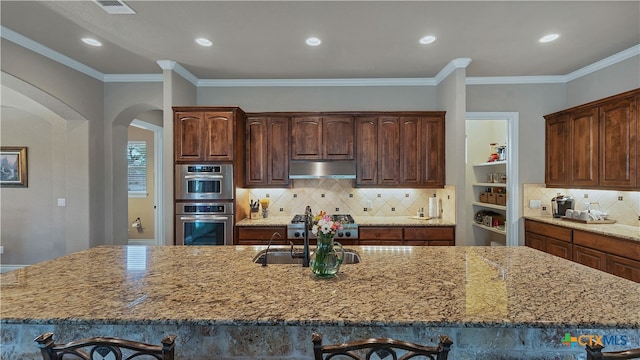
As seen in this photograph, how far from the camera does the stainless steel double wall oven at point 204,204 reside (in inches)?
145

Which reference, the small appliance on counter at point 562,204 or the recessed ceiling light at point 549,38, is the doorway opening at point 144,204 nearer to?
the recessed ceiling light at point 549,38

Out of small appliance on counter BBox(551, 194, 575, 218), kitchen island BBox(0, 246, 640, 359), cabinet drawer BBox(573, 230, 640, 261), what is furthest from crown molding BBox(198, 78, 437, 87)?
kitchen island BBox(0, 246, 640, 359)

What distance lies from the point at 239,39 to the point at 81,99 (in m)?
2.44

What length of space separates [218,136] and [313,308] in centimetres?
305

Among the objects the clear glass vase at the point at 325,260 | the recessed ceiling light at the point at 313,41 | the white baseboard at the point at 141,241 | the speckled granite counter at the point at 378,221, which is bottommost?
the white baseboard at the point at 141,241

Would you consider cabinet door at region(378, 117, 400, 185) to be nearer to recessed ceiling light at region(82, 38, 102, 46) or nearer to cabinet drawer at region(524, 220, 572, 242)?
cabinet drawer at region(524, 220, 572, 242)

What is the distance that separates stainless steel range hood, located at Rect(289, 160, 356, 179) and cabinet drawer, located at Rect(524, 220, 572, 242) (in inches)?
98.0

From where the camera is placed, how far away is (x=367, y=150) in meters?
4.08

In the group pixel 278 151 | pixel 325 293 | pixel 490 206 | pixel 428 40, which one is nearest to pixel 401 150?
pixel 428 40

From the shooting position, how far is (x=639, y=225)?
321 centimetres

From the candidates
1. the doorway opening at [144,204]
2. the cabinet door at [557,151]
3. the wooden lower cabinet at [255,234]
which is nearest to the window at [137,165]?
the doorway opening at [144,204]

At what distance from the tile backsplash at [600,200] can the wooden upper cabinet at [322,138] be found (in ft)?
8.66

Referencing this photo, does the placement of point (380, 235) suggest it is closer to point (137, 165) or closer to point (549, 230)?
point (549, 230)

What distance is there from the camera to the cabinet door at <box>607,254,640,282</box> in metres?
2.63
